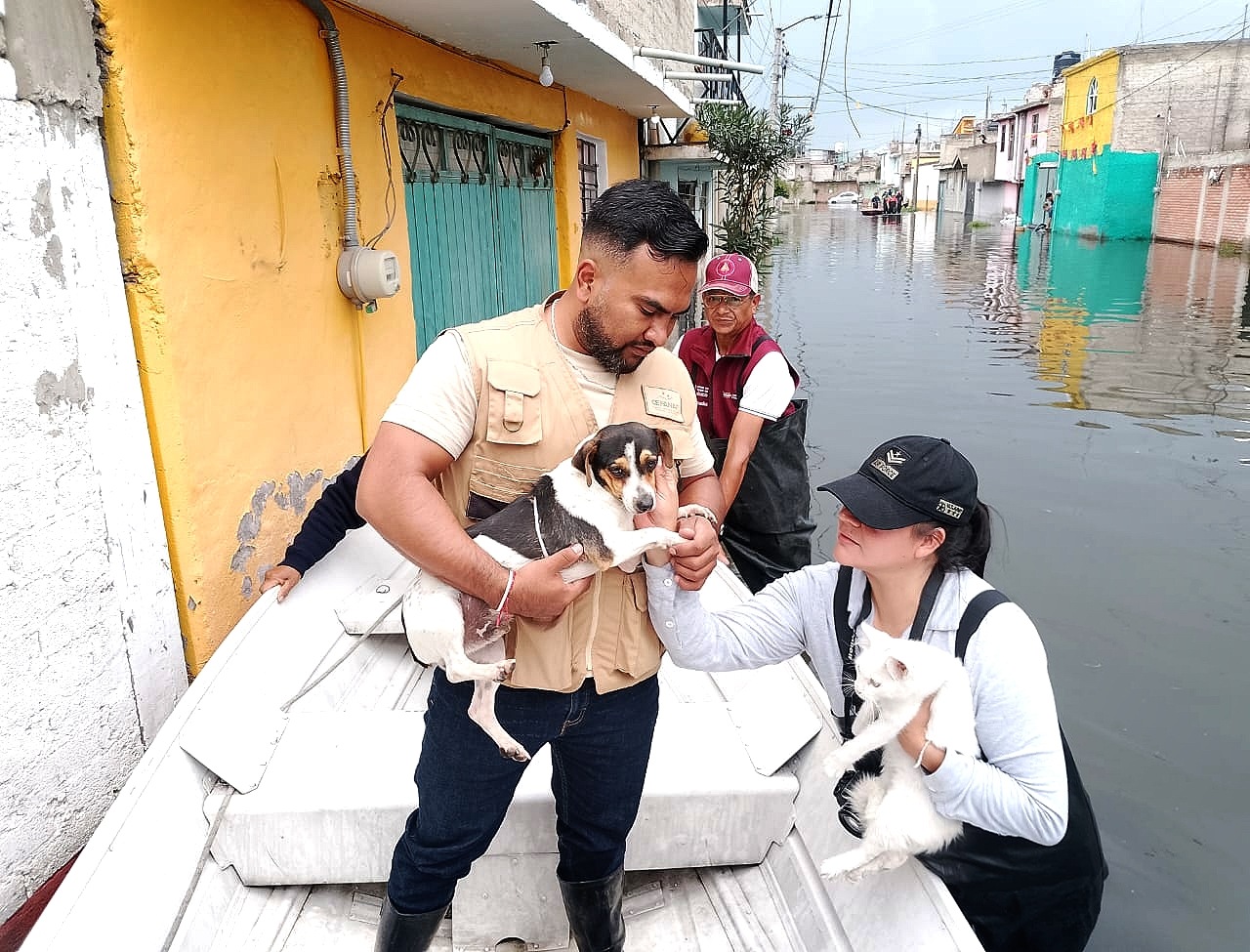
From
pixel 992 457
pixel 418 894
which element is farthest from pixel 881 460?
pixel 992 457

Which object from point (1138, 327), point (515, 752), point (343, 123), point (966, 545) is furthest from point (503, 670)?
point (1138, 327)

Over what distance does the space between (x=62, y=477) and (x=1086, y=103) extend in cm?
4626

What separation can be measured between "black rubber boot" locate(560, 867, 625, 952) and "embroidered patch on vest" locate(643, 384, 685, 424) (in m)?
1.27

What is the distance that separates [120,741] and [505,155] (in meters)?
5.54

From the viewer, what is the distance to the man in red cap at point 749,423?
3.98m

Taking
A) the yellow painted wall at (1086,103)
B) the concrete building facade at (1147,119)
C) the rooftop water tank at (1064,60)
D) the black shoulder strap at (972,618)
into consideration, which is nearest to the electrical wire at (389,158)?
the black shoulder strap at (972,618)

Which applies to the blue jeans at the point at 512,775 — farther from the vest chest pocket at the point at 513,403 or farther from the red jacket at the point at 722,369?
the red jacket at the point at 722,369

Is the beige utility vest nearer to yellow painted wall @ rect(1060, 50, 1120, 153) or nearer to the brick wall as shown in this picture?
the brick wall

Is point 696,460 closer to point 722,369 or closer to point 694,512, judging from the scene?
point 694,512

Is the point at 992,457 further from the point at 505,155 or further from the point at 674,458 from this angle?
the point at 674,458

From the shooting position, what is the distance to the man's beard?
195 centimetres

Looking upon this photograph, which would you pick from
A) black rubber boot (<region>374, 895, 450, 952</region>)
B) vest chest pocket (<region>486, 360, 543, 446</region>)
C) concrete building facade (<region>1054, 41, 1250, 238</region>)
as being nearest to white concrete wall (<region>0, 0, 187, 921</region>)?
black rubber boot (<region>374, 895, 450, 952</region>)

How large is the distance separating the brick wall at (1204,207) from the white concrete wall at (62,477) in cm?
3254

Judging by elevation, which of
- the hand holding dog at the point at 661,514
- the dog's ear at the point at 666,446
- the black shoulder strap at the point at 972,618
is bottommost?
the black shoulder strap at the point at 972,618
